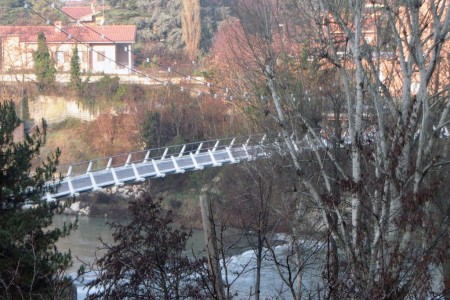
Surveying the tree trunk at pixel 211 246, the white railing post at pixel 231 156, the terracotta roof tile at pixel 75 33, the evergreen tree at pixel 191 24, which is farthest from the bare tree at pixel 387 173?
the evergreen tree at pixel 191 24

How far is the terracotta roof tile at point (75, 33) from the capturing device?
24388mm

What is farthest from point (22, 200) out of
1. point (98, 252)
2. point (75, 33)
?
point (75, 33)

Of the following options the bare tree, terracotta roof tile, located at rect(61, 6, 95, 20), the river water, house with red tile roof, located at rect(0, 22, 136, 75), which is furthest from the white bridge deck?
terracotta roof tile, located at rect(61, 6, 95, 20)

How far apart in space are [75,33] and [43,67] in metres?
2.03

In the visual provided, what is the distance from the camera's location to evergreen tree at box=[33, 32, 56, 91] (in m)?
23.2

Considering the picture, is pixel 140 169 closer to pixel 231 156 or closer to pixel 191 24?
pixel 231 156

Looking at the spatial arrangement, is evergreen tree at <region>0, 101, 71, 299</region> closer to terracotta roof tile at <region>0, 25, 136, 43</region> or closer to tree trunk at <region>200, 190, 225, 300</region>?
tree trunk at <region>200, 190, 225, 300</region>

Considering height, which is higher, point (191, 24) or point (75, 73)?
point (191, 24)

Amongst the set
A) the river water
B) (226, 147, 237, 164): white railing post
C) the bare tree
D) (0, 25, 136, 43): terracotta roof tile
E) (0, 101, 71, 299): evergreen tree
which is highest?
the bare tree

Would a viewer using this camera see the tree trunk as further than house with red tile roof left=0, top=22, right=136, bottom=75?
No

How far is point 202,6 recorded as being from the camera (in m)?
29.1

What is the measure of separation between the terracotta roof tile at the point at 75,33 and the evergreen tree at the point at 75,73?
909mm

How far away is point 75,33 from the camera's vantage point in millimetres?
24734

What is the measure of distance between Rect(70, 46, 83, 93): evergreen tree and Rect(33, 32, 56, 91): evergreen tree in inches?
26.3
